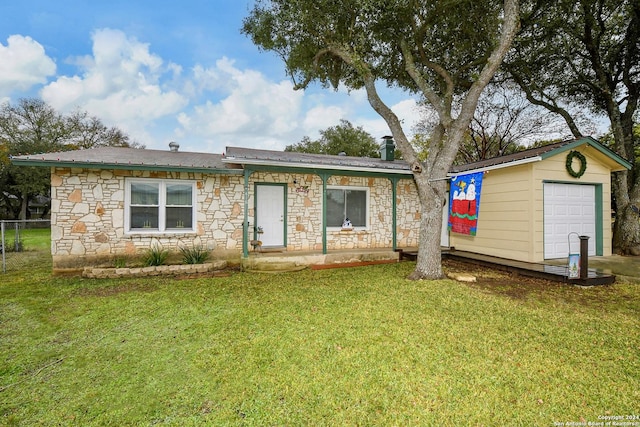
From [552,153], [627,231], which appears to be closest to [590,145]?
[552,153]

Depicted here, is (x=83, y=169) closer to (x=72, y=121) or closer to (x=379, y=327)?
(x=379, y=327)

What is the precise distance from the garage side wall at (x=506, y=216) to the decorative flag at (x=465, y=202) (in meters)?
0.41

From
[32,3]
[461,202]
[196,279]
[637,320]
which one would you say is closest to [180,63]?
[32,3]

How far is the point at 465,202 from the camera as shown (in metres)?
8.04

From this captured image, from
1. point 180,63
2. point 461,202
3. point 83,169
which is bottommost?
point 461,202

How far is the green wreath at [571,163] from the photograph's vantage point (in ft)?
23.5

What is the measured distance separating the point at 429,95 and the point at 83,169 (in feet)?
26.4

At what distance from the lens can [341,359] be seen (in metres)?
2.86

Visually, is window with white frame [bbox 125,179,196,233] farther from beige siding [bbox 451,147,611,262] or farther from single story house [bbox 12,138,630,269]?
beige siding [bbox 451,147,611,262]

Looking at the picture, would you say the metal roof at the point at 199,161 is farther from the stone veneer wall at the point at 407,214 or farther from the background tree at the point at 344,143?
the background tree at the point at 344,143

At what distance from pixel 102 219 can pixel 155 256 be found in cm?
149

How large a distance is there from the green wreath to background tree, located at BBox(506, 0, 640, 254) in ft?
8.01

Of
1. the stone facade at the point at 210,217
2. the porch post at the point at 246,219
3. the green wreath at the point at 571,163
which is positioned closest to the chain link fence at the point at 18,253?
the stone facade at the point at 210,217

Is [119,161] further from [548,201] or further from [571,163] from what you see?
[571,163]
